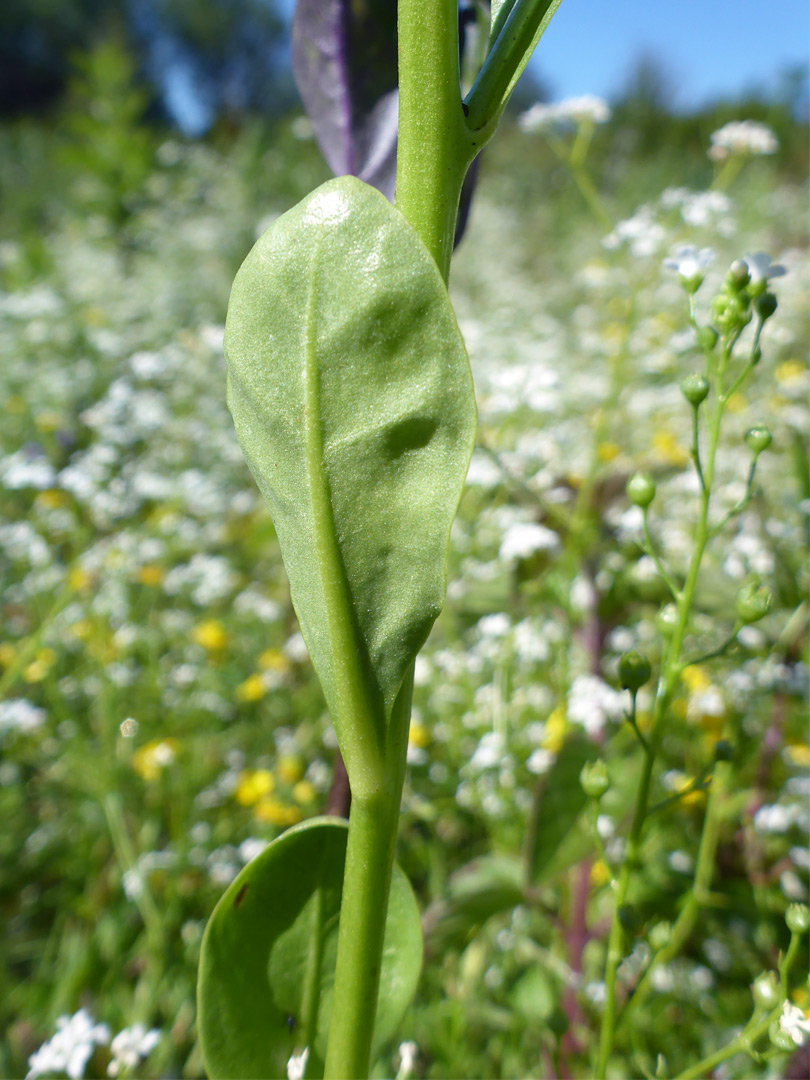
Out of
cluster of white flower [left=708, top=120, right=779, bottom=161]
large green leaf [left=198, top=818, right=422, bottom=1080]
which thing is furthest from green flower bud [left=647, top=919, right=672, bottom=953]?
cluster of white flower [left=708, top=120, right=779, bottom=161]

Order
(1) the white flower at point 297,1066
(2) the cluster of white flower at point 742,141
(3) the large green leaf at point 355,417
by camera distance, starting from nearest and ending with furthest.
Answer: (3) the large green leaf at point 355,417 < (1) the white flower at point 297,1066 < (2) the cluster of white flower at point 742,141

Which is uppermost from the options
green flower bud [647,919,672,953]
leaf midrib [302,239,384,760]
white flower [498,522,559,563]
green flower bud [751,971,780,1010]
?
leaf midrib [302,239,384,760]

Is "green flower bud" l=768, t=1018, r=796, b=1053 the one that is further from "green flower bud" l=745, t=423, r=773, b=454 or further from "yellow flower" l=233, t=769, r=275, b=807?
"yellow flower" l=233, t=769, r=275, b=807

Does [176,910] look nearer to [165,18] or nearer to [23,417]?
[23,417]

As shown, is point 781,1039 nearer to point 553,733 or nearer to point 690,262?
point 690,262

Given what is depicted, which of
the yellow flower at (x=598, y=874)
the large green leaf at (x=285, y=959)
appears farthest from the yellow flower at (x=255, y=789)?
the large green leaf at (x=285, y=959)

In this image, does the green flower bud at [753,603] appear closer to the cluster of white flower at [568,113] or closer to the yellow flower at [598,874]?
A: the yellow flower at [598,874]
